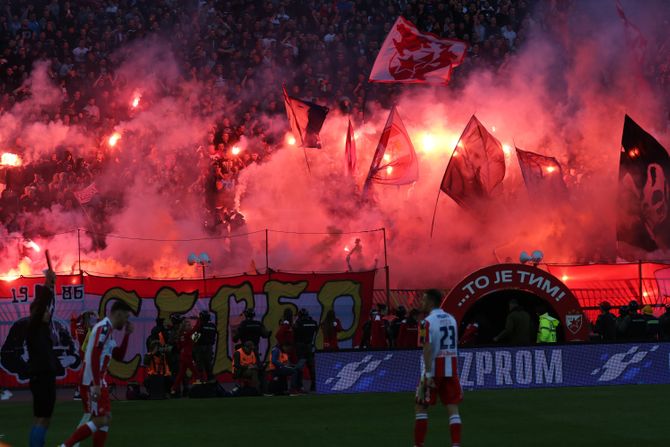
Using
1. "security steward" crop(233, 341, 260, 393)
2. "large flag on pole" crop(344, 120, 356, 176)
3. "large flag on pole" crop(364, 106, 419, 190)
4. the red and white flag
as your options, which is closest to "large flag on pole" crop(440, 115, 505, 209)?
"large flag on pole" crop(364, 106, 419, 190)

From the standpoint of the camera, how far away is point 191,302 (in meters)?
22.0

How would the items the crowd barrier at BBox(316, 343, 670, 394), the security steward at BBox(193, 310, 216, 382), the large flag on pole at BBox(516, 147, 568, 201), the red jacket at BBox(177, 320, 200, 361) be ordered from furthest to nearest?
the large flag on pole at BBox(516, 147, 568, 201) < the security steward at BBox(193, 310, 216, 382) < the red jacket at BBox(177, 320, 200, 361) < the crowd barrier at BBox(316, 343, 670, 394)

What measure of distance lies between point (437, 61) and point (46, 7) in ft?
40.8

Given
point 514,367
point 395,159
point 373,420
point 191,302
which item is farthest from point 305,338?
point 395,159

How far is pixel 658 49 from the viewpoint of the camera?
3225cm

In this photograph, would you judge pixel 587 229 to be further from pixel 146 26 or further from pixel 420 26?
pixel 146 26

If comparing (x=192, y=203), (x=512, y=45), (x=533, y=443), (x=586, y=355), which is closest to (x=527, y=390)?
(x=586, y=355)

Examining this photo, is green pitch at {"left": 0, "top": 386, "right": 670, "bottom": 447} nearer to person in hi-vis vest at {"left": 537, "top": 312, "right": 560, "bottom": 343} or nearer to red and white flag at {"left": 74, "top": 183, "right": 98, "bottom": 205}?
person in hi-vis vest at {"left": 537, "top": 312, "right": 560, "bottom": 343}

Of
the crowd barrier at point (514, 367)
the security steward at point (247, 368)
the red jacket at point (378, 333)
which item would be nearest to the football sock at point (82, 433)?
the crowd barrier at point (514, 367)

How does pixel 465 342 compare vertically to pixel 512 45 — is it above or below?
below

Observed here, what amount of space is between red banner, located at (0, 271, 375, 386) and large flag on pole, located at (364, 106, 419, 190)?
6.12 metres

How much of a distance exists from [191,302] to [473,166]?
389 inches

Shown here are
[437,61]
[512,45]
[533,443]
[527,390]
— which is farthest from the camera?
[512,45]

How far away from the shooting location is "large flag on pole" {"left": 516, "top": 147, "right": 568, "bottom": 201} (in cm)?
2909
